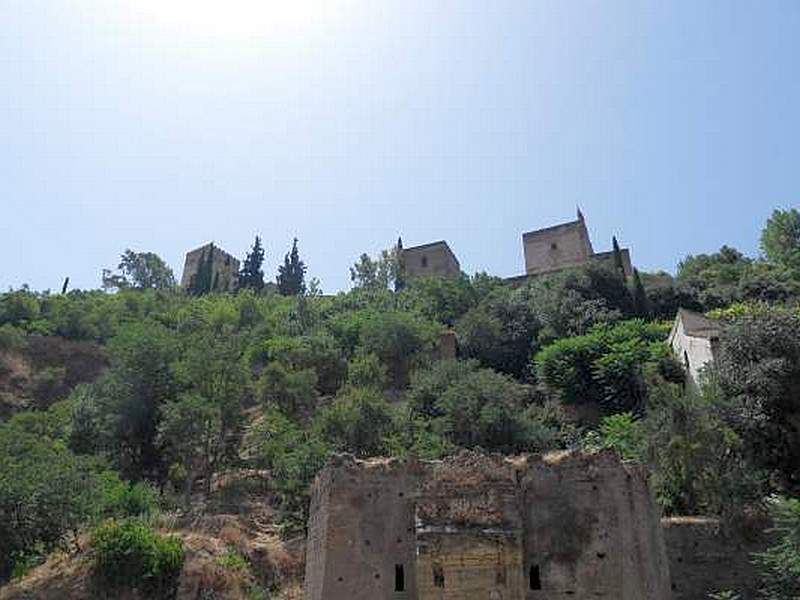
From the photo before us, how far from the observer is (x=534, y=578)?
1669 cm

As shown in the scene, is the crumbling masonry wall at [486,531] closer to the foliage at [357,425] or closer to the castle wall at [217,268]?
the foliage at [357,425]

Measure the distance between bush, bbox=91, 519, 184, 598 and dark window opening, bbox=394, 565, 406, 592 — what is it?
26.0ft

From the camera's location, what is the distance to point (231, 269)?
78.9 meters

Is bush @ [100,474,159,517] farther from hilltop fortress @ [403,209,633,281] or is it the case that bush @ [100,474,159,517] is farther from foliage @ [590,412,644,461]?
hilltop fortress @ [403,209,633,281]

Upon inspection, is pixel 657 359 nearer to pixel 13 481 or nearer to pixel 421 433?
pixel 421 433

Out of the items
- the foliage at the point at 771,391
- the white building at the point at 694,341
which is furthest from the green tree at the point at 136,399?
the foliage at the point at 771,391

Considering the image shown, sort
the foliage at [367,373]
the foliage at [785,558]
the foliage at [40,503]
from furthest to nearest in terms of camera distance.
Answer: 1. the foliage at [367,373]
2. the foliage at [40,503]
3. the foliage at [785,558]

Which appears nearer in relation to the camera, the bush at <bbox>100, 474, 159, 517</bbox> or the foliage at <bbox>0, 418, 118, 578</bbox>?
the foliage at <bbox>0, 418, 118, 578</bbox>

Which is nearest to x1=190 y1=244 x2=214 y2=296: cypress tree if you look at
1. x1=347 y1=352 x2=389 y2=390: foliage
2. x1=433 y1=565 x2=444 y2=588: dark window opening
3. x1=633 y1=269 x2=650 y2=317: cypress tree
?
x1=347 y1=352 x2=389 y2=390: foliage

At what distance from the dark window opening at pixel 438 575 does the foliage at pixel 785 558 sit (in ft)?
25.2

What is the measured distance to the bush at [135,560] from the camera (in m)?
21.7

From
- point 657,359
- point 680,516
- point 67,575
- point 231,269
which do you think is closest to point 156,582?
point 67,575

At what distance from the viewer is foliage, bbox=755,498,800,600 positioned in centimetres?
1800

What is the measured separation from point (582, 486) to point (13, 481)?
1608cm
